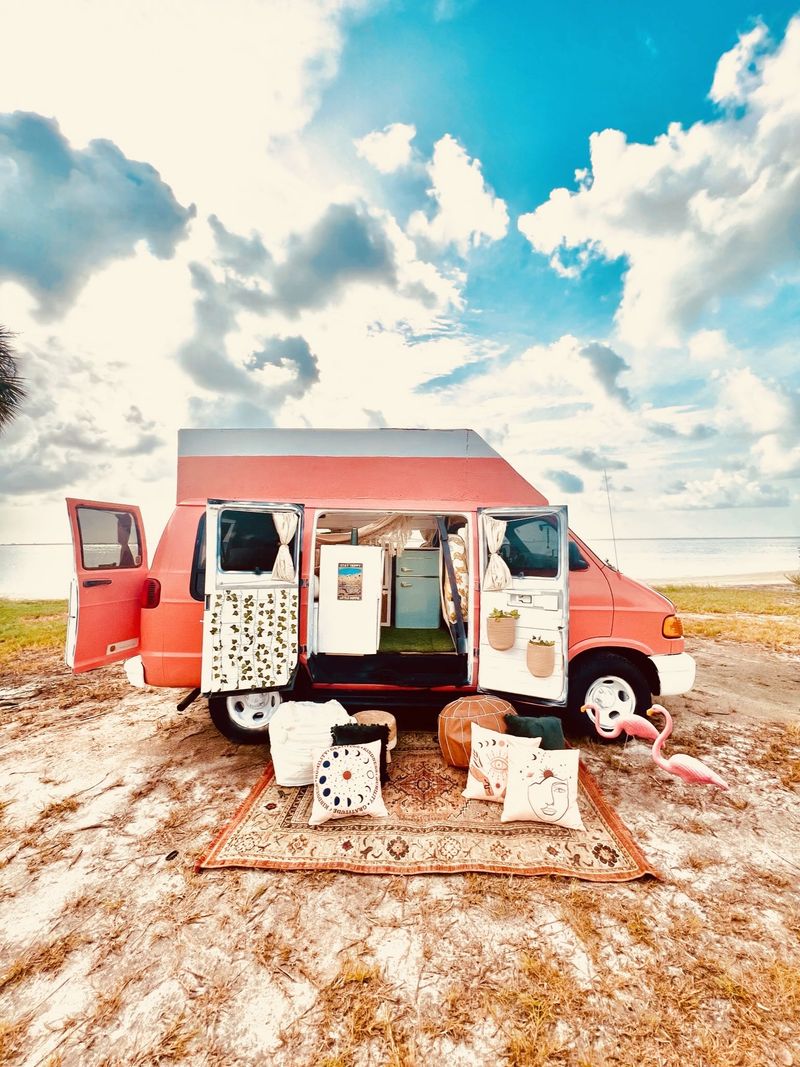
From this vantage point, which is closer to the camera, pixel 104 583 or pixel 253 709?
pixel 104 583

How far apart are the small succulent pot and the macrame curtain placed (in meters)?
3.24

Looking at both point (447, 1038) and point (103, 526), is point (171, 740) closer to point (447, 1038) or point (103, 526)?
point (103, 526)

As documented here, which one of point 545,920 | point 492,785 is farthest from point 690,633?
point 545,920

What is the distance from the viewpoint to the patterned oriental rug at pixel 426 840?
2.75 meters

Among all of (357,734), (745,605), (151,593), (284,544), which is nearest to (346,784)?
(357,734)

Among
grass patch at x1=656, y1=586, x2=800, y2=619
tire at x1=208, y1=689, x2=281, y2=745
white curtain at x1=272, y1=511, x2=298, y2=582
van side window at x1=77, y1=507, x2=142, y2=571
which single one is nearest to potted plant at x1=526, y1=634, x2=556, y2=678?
white curtain at x1=272, y1=511, x2=298, y2=582

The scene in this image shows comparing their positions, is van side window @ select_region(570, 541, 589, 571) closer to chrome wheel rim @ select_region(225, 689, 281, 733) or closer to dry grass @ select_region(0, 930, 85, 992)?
chrome wheel rim @ select_region(225, 689, 281, 733)

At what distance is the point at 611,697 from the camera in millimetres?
4305

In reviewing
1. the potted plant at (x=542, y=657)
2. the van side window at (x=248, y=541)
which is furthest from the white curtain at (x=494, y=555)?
the van side window at (x=248, y=541)

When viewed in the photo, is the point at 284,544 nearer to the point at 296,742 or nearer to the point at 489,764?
the point at 296,742

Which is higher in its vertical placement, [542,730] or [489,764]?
[542,730]

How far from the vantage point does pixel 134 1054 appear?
5.76ft

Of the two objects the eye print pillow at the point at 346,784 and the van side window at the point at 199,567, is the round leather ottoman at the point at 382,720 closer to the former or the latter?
the eye print pillow at the point at 346,784

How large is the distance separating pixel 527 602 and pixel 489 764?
4.69ft
